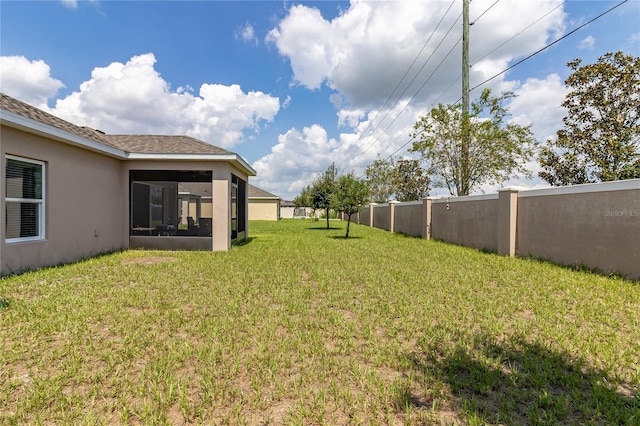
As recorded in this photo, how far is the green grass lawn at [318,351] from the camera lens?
97.4 inches

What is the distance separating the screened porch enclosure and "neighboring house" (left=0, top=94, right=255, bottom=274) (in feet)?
0.19

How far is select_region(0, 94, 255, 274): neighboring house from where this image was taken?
681cm

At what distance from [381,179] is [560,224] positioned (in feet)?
103

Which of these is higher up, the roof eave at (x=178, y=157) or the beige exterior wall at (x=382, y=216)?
the roof eave at (x=178, y=157)

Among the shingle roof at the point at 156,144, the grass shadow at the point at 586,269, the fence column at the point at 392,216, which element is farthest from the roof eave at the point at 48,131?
the fence column at the point at 392,216

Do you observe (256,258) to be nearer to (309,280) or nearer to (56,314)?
(309,280)

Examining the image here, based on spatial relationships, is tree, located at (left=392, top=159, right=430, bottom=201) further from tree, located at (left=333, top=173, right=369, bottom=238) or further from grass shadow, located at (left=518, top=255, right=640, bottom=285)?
grass shadow, located at (left=518, top=255, right=640, bottom=285)

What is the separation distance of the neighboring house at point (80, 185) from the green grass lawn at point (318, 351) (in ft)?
5.04

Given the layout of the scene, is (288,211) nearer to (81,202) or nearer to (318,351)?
(81,202)

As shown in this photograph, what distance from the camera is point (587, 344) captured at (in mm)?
3594

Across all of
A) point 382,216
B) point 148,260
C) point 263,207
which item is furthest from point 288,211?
point 148,260

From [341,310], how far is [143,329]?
2.81 m

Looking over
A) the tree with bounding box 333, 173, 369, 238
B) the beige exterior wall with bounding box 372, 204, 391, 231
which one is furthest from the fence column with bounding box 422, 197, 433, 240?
the beige exterior wall with bounding box 372, 204, 391, 231

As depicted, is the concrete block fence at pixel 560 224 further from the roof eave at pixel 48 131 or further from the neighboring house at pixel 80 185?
the roof eave at pixel 48 131
